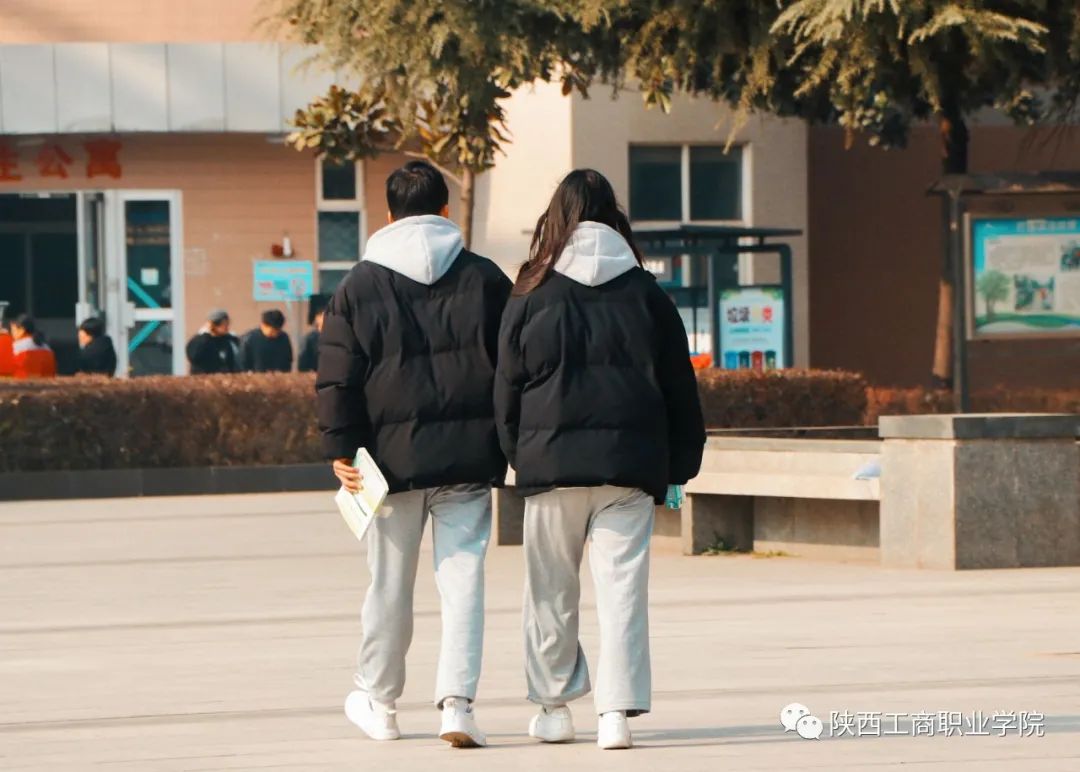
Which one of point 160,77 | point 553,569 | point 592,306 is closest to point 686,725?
point 553,569

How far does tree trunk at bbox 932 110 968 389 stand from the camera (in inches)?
853

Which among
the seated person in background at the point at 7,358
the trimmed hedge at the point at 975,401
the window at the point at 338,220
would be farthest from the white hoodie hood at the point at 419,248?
the window at the point at 338,220

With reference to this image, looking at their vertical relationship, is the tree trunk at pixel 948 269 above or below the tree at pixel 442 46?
below

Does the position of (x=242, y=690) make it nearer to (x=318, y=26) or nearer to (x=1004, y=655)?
(x=1004, y=655)

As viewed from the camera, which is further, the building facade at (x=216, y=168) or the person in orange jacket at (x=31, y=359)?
the building facade at (x=216, y=168)

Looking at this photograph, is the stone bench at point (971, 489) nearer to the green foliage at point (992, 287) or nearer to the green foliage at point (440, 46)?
the green foliage at point (992, 287)

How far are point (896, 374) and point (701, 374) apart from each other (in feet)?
27.4

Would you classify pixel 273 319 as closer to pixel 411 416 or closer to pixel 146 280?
pixel 146 280

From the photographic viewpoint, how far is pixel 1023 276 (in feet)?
55.4

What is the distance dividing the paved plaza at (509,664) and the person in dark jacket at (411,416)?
15.6 inches

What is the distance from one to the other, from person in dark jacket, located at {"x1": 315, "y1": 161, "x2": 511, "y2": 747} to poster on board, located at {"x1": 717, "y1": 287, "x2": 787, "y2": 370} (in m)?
15.5

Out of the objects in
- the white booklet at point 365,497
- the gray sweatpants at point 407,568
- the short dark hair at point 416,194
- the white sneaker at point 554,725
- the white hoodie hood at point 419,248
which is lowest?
the white sneaker at point 554,725

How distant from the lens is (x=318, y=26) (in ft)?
62.5

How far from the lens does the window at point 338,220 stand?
90.8ft
